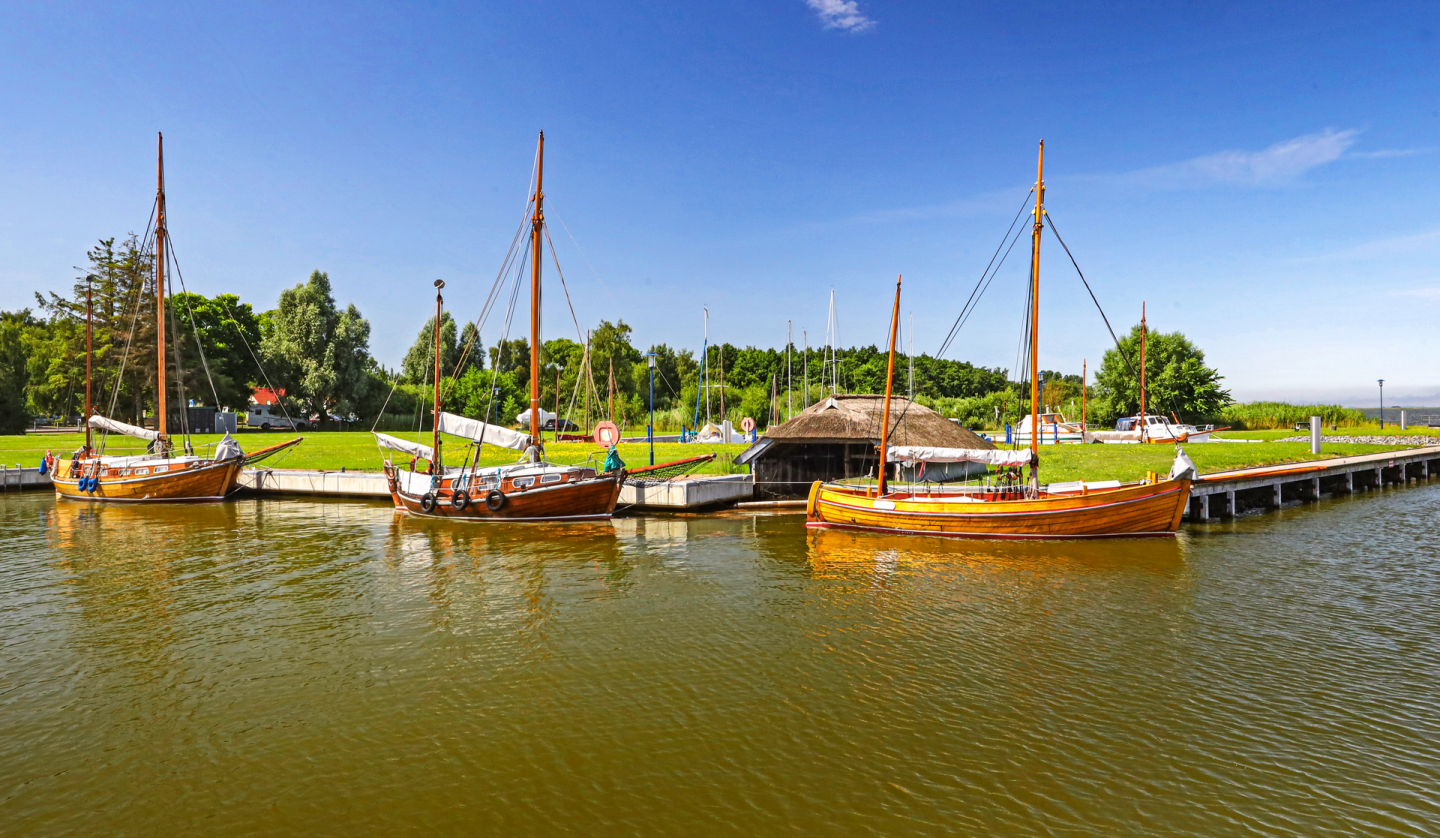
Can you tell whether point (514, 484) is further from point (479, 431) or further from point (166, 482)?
point (166, 482)

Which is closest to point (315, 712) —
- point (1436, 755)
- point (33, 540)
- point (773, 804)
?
point (773, 804)

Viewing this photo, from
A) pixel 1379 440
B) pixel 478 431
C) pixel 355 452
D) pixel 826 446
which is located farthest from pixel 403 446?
pixel 1379 440

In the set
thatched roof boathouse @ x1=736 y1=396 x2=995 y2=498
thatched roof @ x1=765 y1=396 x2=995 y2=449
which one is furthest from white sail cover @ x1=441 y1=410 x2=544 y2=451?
thatched roof @ x1=765 y1=396 x2=995 y2=449

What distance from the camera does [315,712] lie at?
8.68m

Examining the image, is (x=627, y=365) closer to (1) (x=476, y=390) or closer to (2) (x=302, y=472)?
(1) (x=476, y=390)

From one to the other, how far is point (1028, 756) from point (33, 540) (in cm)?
2699

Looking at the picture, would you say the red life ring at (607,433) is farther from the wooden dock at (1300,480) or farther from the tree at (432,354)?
the tree at (432,354)

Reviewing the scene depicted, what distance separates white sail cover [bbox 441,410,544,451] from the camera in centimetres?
2402

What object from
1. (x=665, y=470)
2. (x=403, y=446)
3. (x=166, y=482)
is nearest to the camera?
(x=403, y=446)

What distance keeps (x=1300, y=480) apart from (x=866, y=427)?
61.4ft

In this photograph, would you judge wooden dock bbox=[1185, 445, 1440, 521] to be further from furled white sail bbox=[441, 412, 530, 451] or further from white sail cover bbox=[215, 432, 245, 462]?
white sail cover bbox=[215, 432, 245, 462]

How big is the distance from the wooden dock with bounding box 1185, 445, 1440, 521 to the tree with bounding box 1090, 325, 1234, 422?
2252cm

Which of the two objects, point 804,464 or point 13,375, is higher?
point 13,375

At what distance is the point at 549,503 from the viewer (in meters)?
23.5
